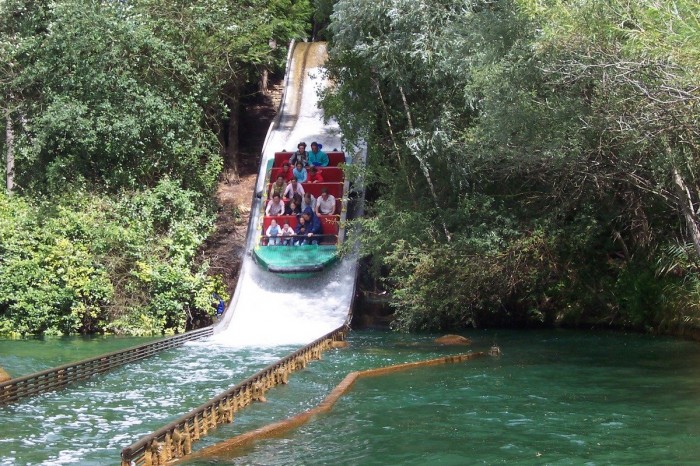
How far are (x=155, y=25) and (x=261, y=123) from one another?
9.51 m

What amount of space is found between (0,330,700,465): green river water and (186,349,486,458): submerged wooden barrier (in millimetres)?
123

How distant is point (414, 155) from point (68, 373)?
9386 mm

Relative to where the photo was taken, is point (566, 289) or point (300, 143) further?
point (300, 143)

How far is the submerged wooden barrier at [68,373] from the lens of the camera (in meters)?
12.0

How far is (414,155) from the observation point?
20.1 m

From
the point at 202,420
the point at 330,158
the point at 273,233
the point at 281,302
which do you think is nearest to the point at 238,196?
the point at 330,158

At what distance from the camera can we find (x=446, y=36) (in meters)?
18.6

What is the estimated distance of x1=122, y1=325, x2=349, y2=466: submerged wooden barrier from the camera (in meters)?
8.22

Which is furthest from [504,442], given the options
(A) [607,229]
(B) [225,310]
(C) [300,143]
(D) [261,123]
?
(D) [261,123]

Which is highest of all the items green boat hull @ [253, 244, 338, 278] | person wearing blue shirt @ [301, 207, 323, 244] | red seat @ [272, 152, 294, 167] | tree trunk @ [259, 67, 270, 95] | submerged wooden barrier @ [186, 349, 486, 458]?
tree trunk @ [259, 67, 270, 95]

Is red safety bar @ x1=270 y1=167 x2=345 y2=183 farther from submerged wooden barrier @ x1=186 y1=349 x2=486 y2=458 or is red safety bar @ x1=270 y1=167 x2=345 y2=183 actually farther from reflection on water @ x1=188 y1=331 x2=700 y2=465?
submerged wooden barrier @ x1=186 y1=349 x2=486 y2=458

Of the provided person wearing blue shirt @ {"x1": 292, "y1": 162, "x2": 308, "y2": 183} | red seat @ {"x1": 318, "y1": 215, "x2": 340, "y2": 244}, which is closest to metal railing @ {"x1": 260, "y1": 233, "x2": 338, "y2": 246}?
red seat @ {"x1": 318, "y1": 215, "x2": 340, "y2": 244}

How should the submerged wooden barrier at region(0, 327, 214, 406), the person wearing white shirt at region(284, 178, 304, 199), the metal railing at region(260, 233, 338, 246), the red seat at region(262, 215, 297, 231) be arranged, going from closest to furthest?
the submerged wooden barrier at region(0, 327, 214, 406) < the metal railing at region(260, 233, 338, 246) < the red seat at region(262, 215, 297, 231) < the person wearing white shirt at region(284, 178, 304, 199)

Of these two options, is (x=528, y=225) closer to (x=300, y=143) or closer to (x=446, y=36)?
(x=446, y=36)
